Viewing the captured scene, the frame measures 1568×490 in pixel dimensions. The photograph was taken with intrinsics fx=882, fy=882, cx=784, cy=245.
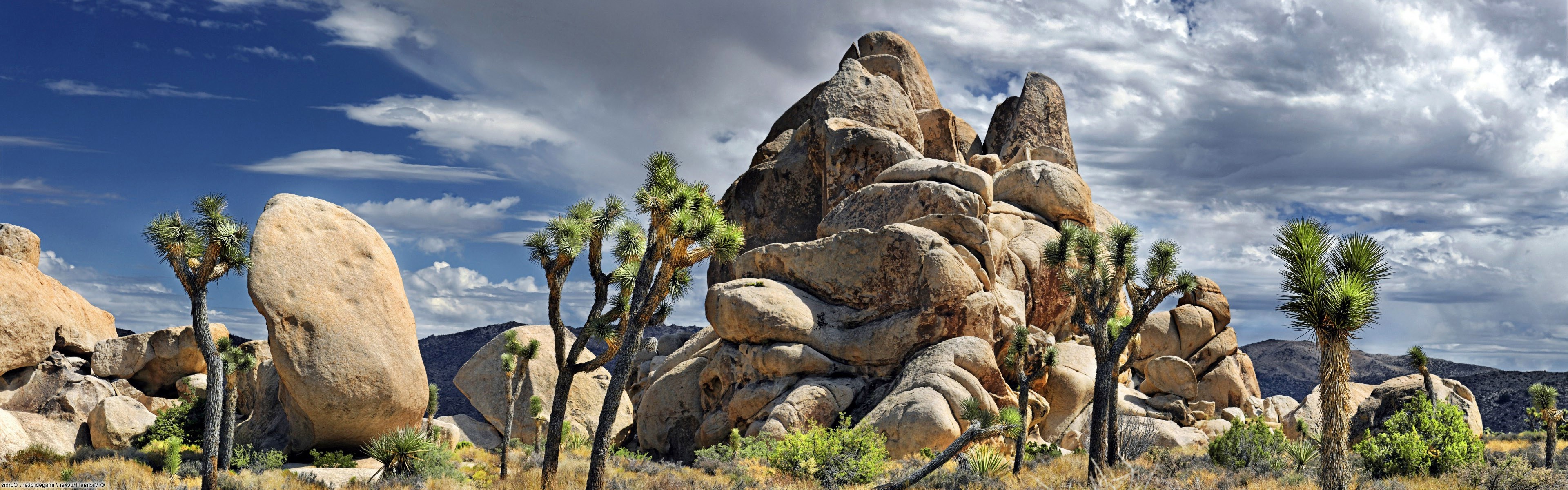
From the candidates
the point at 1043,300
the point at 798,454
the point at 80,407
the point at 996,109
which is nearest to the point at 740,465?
the point at 798,454

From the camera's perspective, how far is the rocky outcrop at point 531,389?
37938 mm

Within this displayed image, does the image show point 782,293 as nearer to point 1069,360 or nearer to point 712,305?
point 712,305

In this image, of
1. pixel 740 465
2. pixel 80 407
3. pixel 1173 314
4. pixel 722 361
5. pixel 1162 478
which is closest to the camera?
pixel 1162 478

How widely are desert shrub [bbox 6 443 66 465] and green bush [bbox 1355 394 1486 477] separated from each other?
32565 mm

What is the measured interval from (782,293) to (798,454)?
35.0 ft

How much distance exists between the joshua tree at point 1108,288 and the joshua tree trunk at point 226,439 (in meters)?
20.4

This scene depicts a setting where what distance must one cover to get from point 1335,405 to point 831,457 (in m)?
9.93

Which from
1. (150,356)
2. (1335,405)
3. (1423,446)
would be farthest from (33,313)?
(1423,446)

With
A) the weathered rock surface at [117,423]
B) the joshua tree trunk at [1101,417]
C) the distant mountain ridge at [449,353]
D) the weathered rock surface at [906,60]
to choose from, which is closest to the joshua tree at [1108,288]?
the joshua tree trunk at [1101,417]

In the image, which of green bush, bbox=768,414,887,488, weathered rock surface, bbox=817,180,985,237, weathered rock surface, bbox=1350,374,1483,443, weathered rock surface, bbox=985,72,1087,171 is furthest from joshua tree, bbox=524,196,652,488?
weathered rock surface, bbox=985,72,1087,171

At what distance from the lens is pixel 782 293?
30.2 metres

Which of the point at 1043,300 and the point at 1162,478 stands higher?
the point at 1043,300

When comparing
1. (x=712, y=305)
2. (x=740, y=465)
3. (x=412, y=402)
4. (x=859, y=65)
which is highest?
(x=859, y=65)

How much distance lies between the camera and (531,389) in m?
37.9
